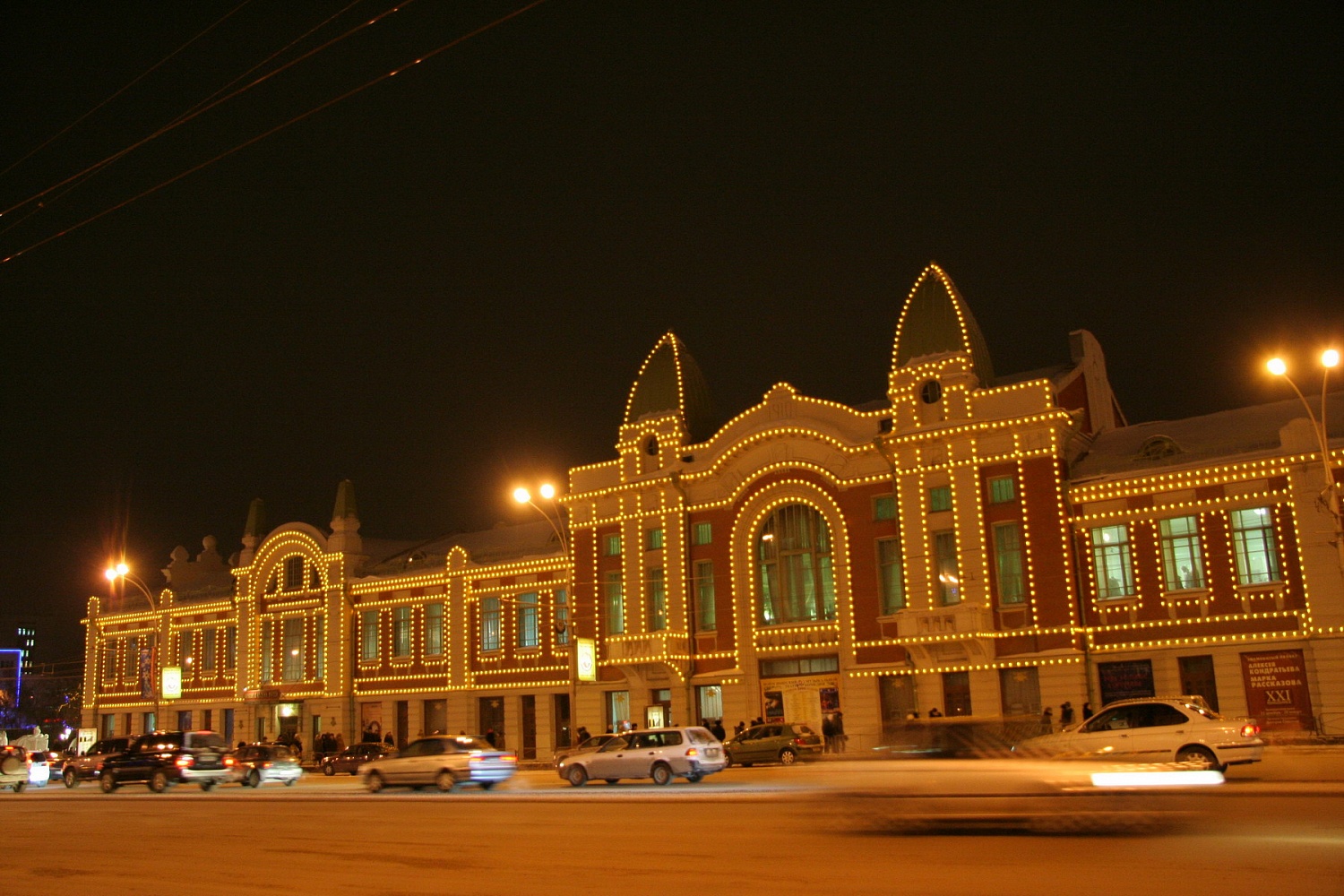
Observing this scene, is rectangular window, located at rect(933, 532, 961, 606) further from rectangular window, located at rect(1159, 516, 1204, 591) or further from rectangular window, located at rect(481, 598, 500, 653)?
rectangular window, located at rect(481, 598, 500, 653)

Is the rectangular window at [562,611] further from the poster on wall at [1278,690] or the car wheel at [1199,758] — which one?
the car wheel at [1199,758]

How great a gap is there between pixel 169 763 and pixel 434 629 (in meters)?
18.8

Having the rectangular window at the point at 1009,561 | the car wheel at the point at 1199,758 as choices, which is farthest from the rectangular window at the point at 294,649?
the car wheel at the point at 1199,758

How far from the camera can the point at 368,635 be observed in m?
53.1

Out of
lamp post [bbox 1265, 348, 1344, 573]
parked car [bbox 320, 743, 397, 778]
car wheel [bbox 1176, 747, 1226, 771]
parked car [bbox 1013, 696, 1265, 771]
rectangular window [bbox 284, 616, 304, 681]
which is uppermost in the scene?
lamp post [bbox 1265, 348, 1344, 573]

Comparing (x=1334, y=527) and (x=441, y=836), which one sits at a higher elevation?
(x=1334, y=527)

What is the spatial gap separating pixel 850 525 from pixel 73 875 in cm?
2844

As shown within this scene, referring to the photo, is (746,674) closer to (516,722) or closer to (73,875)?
(516,722)

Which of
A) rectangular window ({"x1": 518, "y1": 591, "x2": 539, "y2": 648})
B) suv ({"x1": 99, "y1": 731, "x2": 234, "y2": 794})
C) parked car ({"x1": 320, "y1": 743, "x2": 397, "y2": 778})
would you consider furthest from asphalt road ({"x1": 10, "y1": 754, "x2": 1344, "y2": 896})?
rectangular window ({"x1": 518, "y1": 591, "x2": 539, "y2": 648})

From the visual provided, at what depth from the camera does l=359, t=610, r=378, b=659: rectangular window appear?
52.9 meters

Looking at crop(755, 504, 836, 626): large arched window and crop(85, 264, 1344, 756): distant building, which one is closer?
crop(85, 264, 1344, 756): distant building

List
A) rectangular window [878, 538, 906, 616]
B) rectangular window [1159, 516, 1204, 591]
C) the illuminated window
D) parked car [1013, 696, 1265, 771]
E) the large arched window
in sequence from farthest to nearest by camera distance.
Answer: the illuminated window, the large arched window, rectangular window [878, 538, 906, 616], rectangular window [1159, 516, 1204, 591], parked car [1013, 696, 1265, 771]

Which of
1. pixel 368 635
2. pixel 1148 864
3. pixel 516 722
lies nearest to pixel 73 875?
pixel 1148 864

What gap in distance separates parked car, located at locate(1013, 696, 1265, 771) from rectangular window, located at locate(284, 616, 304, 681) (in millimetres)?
42069
